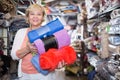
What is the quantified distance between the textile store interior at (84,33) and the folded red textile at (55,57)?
29 centimetres

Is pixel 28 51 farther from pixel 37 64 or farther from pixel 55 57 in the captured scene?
pixel 55 57

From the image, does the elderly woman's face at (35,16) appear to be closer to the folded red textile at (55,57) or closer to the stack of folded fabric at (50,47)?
the stack of folded fabric at (50,47)

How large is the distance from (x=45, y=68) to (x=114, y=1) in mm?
1317

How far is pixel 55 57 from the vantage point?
6.00ft

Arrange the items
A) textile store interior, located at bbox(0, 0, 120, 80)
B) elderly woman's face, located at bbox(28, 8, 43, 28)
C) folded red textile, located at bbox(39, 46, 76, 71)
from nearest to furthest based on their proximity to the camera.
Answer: folded red textile, located at bbox(39, 46, 76, 71), elderly woman's face, located at bbox(28, 8, 43, 28), textile store interior, located at bbox(0, 0, 120, 80)

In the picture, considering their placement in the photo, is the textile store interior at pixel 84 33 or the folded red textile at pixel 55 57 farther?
the textile store interior at pixel 84 33

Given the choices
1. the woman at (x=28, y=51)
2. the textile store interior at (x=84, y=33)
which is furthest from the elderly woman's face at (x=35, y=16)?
the textile store interior at (x=84, y=33)

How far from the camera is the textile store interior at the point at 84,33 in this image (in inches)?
109

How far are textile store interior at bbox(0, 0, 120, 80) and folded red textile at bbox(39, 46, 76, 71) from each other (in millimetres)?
294

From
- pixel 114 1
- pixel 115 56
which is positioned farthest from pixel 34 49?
pixel 114 1

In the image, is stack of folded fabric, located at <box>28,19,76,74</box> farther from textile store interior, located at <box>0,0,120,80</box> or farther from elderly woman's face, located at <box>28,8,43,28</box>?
textile store interior, located at <box>0,0,120,80</box>

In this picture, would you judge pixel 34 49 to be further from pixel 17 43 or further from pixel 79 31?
pixel 79 31

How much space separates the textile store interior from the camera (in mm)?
2779

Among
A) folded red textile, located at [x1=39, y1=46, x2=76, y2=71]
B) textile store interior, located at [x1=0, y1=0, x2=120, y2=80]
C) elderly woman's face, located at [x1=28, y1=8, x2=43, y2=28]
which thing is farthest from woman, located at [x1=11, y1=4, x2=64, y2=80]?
textile store interior, located at [x1=0, y1=0, x2=120, y2=80]
